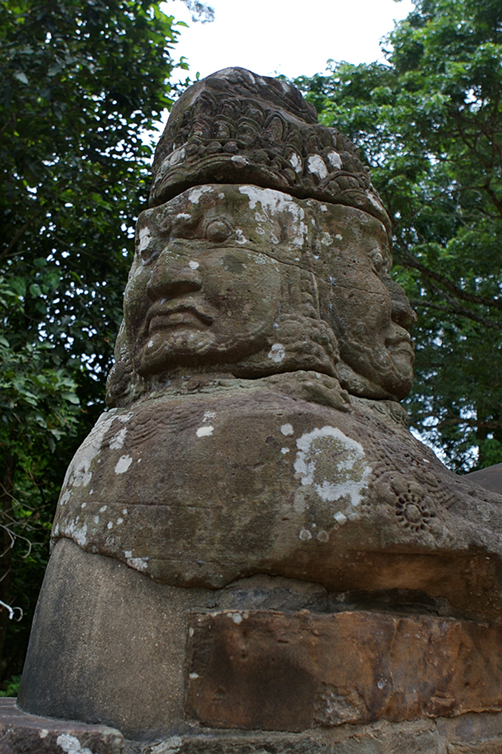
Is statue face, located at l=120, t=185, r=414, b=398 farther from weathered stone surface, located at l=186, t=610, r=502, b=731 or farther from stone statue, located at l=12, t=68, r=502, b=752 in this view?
weathered stone surface, located at l=186, t=610, r=502, b=731

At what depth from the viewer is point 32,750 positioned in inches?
63.7

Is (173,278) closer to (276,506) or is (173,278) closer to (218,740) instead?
(276,506)

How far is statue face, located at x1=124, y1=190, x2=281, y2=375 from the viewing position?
2246 mm

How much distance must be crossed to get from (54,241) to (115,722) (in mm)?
4364

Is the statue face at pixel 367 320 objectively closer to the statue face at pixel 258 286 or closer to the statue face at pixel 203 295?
the statue face at pixel 258 286

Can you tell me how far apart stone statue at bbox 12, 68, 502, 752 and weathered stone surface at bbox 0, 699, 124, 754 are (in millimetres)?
94

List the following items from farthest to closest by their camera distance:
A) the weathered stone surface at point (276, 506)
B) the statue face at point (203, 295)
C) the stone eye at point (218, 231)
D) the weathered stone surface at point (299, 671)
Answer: the stone eye at point (218, 231) < the statue face at point (203, 295) < the weathered stone surface at point (276, 506) < the weathered stone surface at point (299, 671)

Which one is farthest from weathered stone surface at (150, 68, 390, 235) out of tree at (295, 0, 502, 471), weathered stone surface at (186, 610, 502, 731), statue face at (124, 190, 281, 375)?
tree at (295, 0, 502, 471)

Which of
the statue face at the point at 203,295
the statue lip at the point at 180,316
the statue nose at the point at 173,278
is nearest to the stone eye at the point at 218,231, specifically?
the statue face at the point at 203,295

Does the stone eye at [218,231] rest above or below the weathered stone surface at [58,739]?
above

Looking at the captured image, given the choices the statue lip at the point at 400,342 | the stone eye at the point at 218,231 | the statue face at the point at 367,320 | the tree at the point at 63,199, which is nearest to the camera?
the stone eye at the point at 218,231

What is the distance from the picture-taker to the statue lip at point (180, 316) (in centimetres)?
226

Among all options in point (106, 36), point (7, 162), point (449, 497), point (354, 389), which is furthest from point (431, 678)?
point (106, 36)

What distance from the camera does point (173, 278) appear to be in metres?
2.29
